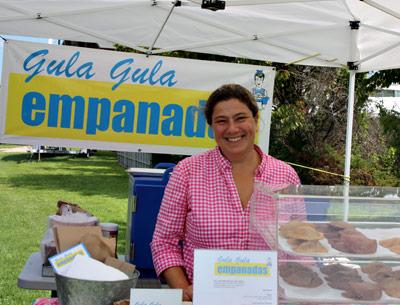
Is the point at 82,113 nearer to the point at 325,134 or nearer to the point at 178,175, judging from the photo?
the point at 178,175

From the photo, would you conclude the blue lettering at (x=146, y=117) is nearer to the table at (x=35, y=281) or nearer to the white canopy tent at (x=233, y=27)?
the white canopy tent at (x=233, y=27)

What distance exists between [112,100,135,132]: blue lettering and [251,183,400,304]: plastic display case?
2.67m

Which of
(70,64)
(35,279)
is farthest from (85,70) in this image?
(35,279)

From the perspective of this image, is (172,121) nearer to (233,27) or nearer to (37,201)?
(233,27)

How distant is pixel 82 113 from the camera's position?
4094 mm

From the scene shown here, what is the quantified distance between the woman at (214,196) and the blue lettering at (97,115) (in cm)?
209

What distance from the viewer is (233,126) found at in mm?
2064

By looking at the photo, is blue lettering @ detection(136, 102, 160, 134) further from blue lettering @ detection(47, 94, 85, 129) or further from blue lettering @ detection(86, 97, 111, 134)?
blue lettering @ detection(47, 94, 85, 129)

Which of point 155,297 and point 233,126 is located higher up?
point 233,126

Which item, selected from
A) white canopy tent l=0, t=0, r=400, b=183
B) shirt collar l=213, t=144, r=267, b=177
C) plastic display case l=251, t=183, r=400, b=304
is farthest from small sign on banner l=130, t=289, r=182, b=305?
white canopy tent l=0, t=0, r=400, b=183

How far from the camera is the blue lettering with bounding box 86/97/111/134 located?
409 centimetres

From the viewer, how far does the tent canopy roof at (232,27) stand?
353 centimetres

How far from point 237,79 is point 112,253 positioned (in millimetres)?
2677

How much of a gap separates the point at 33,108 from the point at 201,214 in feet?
8.12
